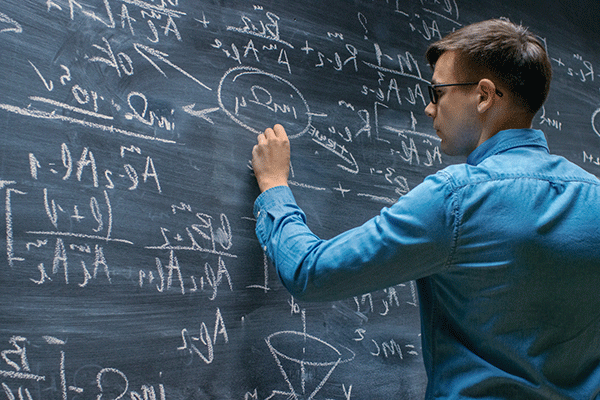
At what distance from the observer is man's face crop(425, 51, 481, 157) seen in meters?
1.12

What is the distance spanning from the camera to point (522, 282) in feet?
2.97

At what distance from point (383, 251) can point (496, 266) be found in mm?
204

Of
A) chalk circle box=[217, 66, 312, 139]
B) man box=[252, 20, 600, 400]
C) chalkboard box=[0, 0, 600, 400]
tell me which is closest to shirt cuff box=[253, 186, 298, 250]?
man box=[252, 20, 600, 400]

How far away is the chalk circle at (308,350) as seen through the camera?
135 centimetres

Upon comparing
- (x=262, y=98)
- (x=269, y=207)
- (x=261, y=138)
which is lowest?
(x=269, y=207)

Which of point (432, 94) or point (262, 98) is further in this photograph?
point (262, 98)

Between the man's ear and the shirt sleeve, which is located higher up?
the man's ear

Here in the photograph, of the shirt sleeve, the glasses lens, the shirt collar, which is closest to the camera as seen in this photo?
the shirt sleeve

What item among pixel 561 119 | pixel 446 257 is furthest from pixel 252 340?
pixel 561 119

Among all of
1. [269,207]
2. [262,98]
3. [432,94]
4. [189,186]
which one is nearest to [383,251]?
[269,207]

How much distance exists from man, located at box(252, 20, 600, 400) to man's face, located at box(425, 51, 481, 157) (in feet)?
0.16

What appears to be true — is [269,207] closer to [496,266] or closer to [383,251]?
[383,251]

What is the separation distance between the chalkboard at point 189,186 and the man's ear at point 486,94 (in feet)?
1.73

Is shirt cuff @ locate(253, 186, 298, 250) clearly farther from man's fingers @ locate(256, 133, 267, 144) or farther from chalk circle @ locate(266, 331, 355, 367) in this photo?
chalk circle @ locate(266, 331, 355, 367)
